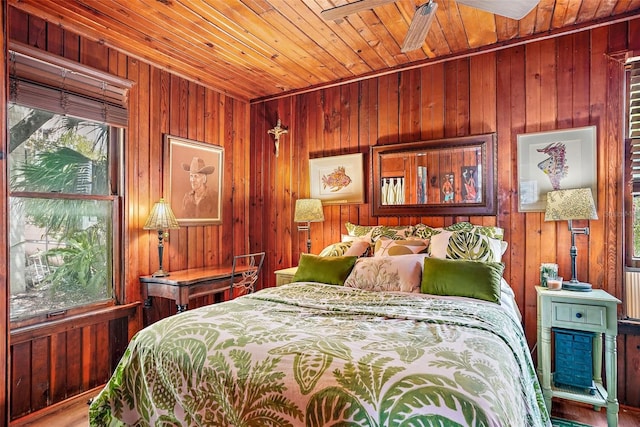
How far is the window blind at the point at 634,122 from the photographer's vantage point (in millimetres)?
2447

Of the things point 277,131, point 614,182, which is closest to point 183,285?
point 277,131

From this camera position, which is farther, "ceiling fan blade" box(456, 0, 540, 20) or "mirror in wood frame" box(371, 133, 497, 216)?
"mirror in wood frame" box(371, 133, 497, 216)

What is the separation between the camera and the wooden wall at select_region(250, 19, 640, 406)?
2.53 meters

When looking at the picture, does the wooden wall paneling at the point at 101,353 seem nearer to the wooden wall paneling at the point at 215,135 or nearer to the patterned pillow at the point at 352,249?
the wooden wall paneling at the point at 215,135

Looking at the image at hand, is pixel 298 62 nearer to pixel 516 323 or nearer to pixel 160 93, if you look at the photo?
pixel 160 93

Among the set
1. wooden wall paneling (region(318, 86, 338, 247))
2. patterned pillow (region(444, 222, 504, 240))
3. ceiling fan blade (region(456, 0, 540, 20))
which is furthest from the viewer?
wooden wall paneling (region(318, 86, 338, 247))

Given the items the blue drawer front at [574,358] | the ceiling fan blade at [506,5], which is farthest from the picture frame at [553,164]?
the ceiling fan blade at [506,5]

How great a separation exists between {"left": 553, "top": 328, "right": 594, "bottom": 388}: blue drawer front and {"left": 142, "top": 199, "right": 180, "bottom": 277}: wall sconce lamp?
9.90 ft

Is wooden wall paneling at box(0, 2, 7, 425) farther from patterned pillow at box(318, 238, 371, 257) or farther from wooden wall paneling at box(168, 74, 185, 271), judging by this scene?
patterned pillow at box(318, 238, 371, 257)

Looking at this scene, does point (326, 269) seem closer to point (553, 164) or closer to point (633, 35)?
point (553, 164)

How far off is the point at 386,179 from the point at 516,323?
1735mm

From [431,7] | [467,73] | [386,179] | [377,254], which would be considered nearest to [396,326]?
[377,254]

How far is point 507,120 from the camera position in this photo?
2885mm

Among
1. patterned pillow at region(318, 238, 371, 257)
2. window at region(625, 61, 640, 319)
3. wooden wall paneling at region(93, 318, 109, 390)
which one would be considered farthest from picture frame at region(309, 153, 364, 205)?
wooden wall paneling at region(93, 318, 109, 390)
